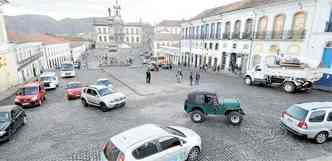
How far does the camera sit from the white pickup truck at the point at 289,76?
14.9 meters

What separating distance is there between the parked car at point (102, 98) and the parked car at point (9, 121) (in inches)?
149

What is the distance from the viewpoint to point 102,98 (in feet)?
39.1

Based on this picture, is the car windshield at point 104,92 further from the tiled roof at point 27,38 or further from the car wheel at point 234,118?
the tiled roof at point 27,38

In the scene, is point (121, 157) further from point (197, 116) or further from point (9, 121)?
point (9, 121)

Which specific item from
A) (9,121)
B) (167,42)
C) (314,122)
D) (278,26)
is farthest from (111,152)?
(167,42)

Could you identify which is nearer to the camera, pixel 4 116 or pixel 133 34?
pixel 4 116

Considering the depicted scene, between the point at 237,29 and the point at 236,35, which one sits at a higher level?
the point at 237,29

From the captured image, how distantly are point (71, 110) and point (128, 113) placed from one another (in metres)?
4.21

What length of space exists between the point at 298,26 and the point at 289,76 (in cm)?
705

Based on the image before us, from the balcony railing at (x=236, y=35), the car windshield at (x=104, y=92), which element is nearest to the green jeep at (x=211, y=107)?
the car windshield at (x=104, y=92)

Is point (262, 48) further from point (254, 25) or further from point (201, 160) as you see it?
point (201, 160)

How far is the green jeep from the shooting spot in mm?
9320


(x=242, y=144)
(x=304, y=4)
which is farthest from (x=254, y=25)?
(x=242, y=144)

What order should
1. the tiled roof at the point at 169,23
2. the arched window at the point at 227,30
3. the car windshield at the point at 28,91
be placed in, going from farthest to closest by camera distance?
the tiled roof at the point at 169,23
the arched window at the point at 227,30
the car windshield at the point at 28,91
